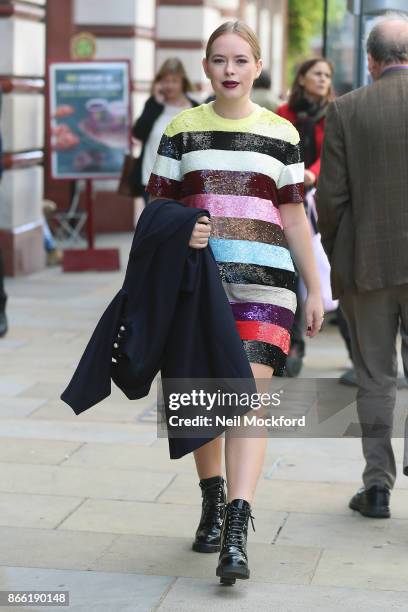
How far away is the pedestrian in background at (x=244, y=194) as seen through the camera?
4.36m

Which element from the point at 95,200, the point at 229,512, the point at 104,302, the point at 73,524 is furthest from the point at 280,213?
the point at 95,200

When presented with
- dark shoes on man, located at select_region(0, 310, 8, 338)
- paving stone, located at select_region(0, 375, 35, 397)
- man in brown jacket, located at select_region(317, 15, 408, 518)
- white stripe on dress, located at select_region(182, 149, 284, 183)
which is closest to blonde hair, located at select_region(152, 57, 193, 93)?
dark shoes on man, located at select_region(0, 310, 8, 338)

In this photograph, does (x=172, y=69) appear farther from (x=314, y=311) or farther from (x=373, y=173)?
(x=314, y=311)

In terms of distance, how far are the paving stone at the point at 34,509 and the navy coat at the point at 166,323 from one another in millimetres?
810

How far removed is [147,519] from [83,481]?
0.59 m

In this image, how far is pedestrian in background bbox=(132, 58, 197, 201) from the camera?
10.2 meters

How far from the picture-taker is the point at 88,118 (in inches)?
509

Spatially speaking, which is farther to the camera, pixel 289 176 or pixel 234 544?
pixel 289 176

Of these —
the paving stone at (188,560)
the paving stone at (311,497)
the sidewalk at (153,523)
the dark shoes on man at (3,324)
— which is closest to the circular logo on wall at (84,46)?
the dark shoes on man at (3,324)

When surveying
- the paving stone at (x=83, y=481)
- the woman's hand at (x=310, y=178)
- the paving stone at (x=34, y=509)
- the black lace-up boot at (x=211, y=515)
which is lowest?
the paving stone at (x=83, y=481)

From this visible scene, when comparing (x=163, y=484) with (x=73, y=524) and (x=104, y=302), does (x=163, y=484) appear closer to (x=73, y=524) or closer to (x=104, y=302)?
(x=73, y=524)

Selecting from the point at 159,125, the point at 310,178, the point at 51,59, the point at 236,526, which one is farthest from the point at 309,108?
the point at 51,59

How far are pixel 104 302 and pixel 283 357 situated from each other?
6.40 m

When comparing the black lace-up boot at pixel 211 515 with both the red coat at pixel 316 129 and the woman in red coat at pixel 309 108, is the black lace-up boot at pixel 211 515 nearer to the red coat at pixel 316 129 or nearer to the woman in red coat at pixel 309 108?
the woman in red coat at pixel 309 108
